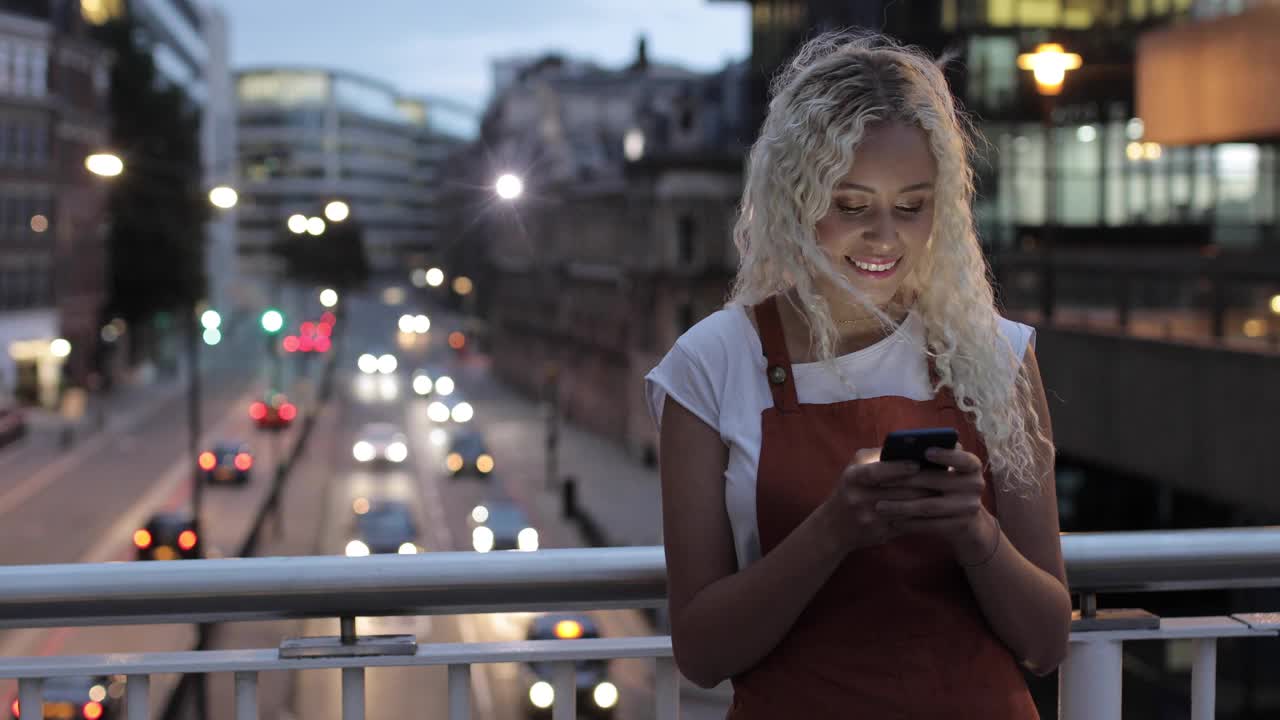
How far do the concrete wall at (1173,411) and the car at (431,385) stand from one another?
53.0m

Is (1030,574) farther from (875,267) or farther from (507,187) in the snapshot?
(507,187)

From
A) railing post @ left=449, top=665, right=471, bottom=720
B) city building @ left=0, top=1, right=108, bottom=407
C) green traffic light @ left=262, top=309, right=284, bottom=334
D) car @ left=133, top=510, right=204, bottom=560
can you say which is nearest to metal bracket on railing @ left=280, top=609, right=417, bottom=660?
railing post @ left=449, top=665, right=471, bottom=720

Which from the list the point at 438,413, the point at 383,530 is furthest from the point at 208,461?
the point at 438,413

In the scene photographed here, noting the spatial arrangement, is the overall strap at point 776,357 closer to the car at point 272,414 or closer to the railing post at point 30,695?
the railing post at point 30,695

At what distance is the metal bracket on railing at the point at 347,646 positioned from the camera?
123 inches

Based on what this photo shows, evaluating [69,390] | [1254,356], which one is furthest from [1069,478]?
[69,390]

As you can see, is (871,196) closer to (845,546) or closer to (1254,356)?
(845,546)

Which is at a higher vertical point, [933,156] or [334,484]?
[933,156]

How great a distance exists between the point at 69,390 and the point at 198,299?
2001 cm

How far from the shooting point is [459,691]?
3236 millimetres

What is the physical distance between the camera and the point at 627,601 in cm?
319

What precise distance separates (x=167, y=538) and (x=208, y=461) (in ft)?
54.5

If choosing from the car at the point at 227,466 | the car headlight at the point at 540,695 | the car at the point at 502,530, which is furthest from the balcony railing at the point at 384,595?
the car at the point at 227,466

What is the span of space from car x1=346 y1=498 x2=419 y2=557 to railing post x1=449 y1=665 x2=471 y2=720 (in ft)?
86.4
